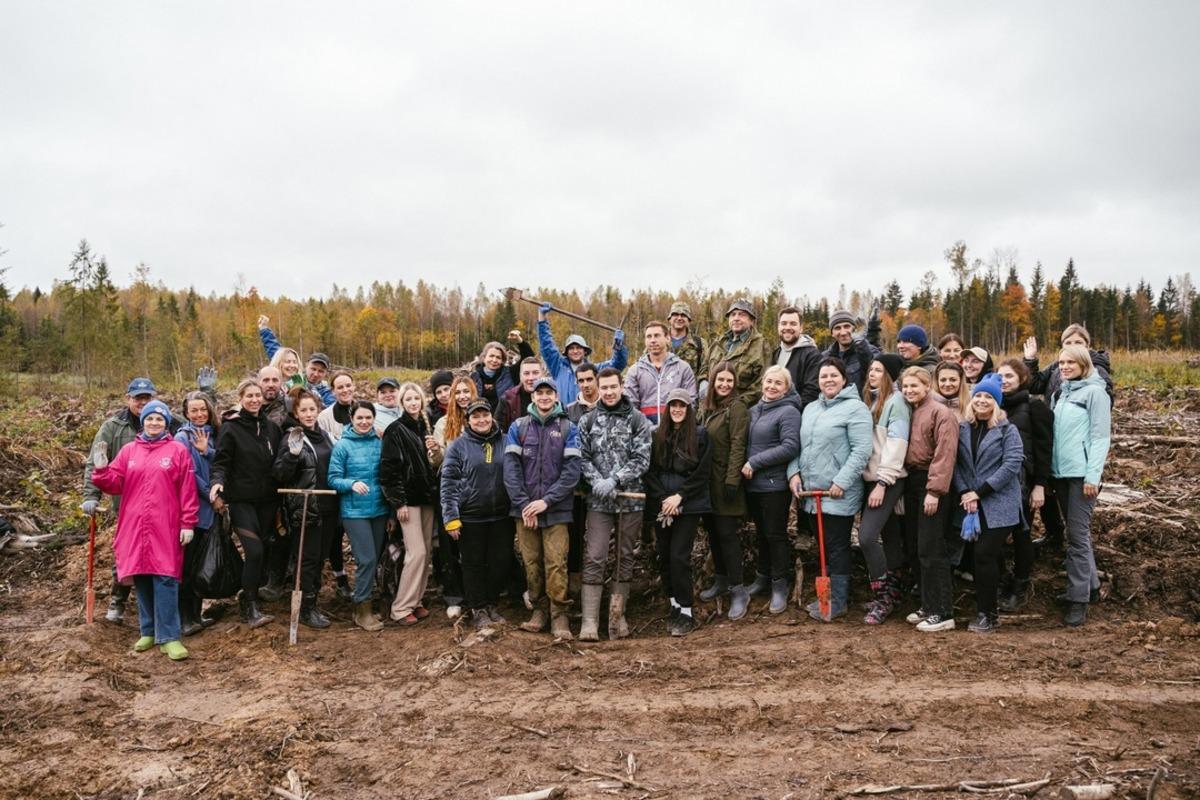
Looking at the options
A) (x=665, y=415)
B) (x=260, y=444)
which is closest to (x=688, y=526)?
(x=665, y=415)

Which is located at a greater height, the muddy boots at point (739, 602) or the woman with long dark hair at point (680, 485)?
the woman with long dark hair at point (680, 485)

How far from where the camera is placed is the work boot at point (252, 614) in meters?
6.61

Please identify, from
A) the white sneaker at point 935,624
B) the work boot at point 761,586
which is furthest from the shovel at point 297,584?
the white sneaker at point 935,624

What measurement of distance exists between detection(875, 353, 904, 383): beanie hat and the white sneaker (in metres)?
2.15

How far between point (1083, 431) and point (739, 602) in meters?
3.32

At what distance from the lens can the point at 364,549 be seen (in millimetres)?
6703

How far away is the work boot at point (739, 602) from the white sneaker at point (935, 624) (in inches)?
59.0

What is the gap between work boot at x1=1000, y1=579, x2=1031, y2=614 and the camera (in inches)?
245

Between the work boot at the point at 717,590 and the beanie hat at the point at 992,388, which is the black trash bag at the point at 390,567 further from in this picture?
the beanie hat at the point at 992,388

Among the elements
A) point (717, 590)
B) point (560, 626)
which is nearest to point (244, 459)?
point (560, 626)

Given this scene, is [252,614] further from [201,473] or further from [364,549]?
[201,473]

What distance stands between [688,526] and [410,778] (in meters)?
3.17

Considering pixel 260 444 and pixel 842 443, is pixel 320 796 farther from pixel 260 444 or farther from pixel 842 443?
pixel 842 443

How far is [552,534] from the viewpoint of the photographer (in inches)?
252
